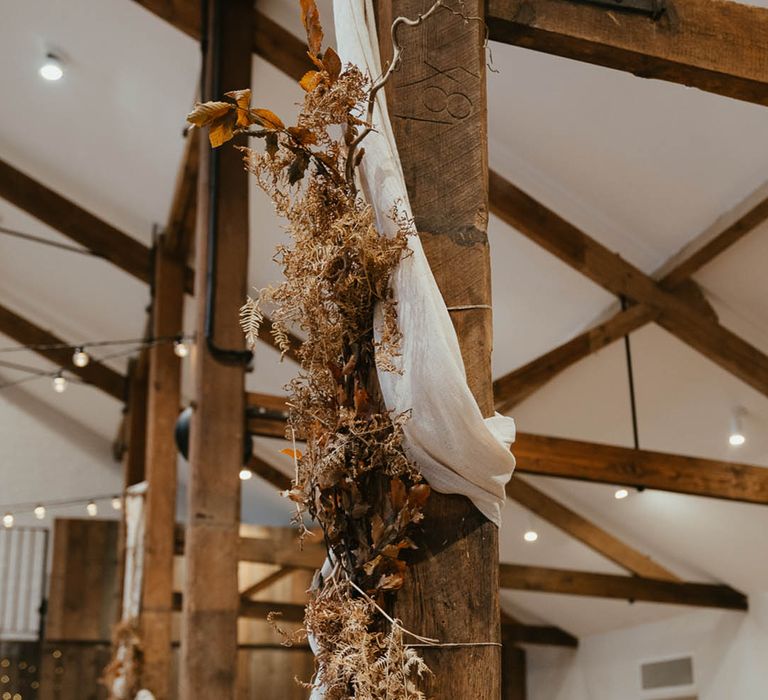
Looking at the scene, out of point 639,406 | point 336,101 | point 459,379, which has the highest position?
point 639,406

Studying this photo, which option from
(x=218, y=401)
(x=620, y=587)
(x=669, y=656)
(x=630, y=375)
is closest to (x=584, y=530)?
(x=620, y=587)

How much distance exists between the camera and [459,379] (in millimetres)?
1970

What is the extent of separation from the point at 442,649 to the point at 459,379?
46 centimetres

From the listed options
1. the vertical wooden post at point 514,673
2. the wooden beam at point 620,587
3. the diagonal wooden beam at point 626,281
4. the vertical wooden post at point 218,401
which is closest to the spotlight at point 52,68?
the vertical wooden post at point 218,401

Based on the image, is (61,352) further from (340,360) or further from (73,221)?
(340,360)

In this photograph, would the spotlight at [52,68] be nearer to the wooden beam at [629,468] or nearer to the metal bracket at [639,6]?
the wooden beam at [629,468]

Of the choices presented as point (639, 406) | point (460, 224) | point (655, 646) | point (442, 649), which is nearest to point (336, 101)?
point (460, 224)

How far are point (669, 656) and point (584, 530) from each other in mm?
1761

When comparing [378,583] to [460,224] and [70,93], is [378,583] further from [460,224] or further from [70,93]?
[70,93]

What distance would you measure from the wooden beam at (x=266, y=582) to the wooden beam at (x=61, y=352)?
2.28m

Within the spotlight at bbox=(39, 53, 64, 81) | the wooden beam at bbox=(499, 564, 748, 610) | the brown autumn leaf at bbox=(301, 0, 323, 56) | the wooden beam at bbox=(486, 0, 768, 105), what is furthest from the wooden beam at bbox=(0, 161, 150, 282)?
the brown autumn leaf at bbox=(301, 0, 323, 56)

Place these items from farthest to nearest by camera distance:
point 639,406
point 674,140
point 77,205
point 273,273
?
point 77,205
point 273,273
point 639,406
point 674,140

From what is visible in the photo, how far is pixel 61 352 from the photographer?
11.7 m

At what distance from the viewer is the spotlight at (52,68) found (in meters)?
7.16
